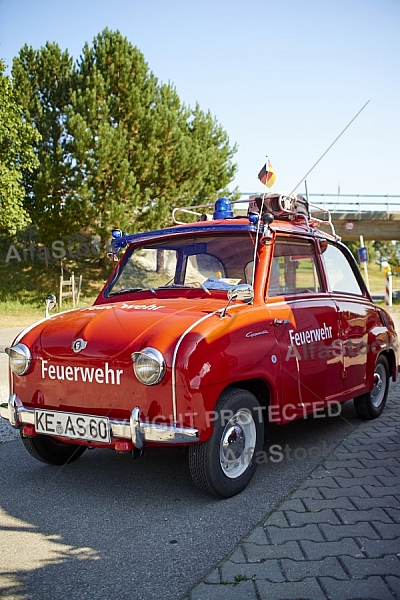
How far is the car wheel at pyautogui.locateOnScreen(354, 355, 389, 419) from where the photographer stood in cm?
638

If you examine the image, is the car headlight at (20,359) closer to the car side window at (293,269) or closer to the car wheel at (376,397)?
the car side window at (293,269)

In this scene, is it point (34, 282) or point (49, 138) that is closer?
point (49, 138)

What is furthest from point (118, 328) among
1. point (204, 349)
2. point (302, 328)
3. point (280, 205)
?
point (280, 205)

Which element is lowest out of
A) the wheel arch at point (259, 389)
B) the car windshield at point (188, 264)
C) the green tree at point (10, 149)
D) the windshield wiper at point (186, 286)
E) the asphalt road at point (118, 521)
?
the asphalt road at point (118, 521)

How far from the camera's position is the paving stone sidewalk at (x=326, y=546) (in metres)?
2.87

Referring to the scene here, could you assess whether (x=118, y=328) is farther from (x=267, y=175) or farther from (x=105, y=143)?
(x=105, y=143)

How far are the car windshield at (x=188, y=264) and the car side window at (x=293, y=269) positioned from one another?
0.81 ft

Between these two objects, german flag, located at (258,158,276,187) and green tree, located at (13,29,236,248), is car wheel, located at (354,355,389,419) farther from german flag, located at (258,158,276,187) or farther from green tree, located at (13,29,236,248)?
green tree, located at (13,29,236,248)

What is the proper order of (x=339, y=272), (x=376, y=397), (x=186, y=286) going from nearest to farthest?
1. (x=186, y=286)
2. (x=339, y=272)
3. (x=376, y=397)

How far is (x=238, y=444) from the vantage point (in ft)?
13.9

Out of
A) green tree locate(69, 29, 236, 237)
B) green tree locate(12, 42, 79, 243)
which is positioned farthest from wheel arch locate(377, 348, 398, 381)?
green tree locate(12, 42, 79, 243)

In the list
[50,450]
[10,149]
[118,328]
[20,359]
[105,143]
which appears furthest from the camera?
[105,143]

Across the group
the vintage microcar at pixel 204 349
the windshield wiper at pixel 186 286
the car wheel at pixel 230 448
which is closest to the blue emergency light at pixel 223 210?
the vintage microcar at pixel 204 349

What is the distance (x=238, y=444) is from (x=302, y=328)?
123 cm
